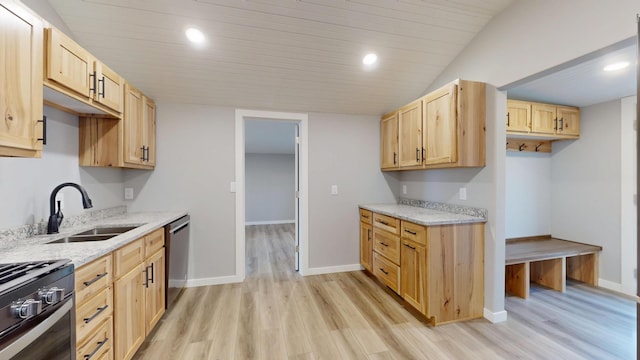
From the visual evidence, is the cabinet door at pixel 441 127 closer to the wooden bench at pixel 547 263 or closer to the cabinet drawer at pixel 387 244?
the cabinet drawer at pixel 387 244

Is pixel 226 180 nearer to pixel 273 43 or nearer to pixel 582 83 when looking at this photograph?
pixel 273 43

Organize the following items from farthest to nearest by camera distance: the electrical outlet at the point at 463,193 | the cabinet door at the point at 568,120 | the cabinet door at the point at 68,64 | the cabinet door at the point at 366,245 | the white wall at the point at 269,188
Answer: the white wall at the point at 269,188 < the cabinet door at the point at 366,245 < the cabinet door at the point at 568,120 < the electrical outlet at the point at 463,193 < the cabinet door at the point at 68,64

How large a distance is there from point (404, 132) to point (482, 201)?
1125 mm

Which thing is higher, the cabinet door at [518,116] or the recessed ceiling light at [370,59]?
the recessed ceiling light at [370,59]

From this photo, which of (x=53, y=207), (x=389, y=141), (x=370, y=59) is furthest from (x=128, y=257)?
(x=389, y=141)

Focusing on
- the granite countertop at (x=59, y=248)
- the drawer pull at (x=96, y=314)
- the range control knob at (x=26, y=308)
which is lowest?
the drawer pull at (x=96, y=314)

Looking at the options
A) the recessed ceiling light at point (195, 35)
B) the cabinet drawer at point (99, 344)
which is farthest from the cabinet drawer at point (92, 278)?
the recessed ceiling light at point (195, 35)

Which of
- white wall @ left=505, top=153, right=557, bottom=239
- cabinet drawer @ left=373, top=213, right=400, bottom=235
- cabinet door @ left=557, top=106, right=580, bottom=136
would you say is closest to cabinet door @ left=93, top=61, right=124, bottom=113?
cabinet drawer @ left=373, top=213, right=400, bottom=235

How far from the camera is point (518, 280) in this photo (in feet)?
9.50

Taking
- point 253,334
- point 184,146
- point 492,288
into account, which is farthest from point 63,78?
point 492,288

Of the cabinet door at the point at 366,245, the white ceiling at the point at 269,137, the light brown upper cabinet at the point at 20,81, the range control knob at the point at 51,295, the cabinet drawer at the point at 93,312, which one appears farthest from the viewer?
the white ceiling at the point at 269,137

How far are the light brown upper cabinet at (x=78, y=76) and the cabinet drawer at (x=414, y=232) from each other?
2.73 meters

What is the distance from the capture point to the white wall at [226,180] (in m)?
3.04

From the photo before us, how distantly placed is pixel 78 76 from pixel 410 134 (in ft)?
9.44
